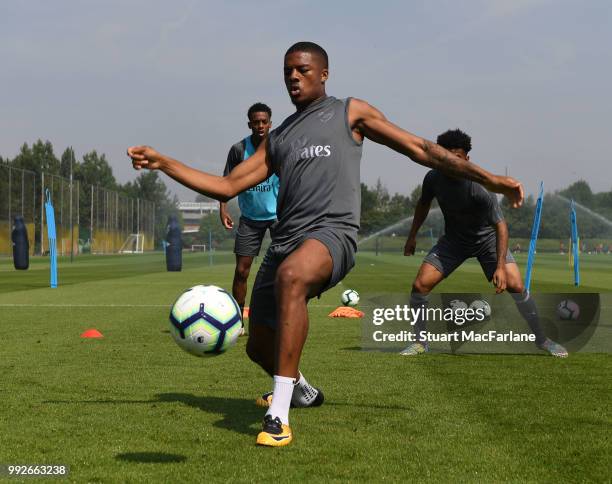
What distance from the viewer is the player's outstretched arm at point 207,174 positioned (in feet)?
16.0

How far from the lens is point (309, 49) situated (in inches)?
202

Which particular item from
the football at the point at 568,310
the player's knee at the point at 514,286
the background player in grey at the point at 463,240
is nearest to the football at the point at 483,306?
the background player in grey at the point at 463,240

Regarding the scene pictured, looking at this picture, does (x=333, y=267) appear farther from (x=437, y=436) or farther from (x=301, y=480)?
(x=301, y=480)

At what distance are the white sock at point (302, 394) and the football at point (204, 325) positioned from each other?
684 millimetres

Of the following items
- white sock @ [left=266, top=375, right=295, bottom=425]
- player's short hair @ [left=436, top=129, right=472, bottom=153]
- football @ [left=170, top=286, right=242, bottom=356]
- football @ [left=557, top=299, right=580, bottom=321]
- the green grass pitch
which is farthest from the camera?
football @ [left=557, top=299, right=580, bottom=321]

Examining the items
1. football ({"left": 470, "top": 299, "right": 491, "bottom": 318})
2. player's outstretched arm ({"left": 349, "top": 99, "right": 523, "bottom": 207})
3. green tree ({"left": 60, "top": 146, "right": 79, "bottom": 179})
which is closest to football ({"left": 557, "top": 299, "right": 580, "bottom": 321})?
football ({"left": 470, "top": 299, "right": 491, "bottom": 318})

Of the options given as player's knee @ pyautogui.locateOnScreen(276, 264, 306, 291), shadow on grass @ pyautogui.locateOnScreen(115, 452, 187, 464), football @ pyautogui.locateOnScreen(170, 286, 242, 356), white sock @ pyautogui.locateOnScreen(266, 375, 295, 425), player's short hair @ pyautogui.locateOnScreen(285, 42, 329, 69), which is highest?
player's short hair @ pyautogui.locateOnScreen(285, 42, 329, 69)

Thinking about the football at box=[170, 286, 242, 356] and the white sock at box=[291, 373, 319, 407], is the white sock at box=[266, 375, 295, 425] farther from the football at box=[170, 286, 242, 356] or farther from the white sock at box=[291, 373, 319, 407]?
the white sock at box=[291, 373, 319, 407]

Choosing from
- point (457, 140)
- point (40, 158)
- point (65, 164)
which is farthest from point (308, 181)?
point (65, 164)

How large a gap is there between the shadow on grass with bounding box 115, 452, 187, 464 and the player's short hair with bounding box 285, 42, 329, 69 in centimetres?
250

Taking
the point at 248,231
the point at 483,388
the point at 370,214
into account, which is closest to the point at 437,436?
the point at 483,388

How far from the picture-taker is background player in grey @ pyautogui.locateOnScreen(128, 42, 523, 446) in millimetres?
4766

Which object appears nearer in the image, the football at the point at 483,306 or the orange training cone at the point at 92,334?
the football at the point at 483,306

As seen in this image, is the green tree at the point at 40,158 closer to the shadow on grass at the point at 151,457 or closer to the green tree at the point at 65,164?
the green tree at the point at 65,164
